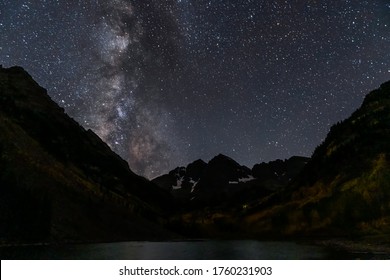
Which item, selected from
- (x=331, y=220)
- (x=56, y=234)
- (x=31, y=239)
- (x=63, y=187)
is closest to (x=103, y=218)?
(x=63, y=187)

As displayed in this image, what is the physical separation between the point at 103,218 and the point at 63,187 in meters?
23.3
